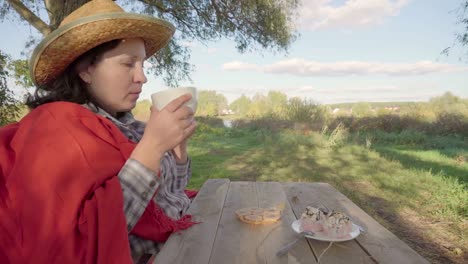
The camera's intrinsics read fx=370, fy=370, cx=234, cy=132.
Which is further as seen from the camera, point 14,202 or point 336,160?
point 336,160

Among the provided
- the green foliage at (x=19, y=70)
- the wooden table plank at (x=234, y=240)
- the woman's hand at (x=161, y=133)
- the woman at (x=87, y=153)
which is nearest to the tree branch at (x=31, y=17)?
the green foliage at (x=19, y=70)

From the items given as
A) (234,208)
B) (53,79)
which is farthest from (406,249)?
(53,79)

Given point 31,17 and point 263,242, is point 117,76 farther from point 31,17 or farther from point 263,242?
point 31,17

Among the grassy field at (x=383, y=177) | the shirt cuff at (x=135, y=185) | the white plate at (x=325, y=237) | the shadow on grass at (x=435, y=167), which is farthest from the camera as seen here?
the shadow on grass at (x=435, y=167)

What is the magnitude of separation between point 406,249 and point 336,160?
7.16 m

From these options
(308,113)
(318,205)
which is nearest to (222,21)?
(318,205)

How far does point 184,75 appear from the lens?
736 cm

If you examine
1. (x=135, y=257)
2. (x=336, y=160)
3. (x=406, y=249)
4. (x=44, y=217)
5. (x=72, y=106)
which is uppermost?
(x=72, y=106)

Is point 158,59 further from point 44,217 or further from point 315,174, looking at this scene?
point 44,217

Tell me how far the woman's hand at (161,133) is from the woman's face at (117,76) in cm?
27

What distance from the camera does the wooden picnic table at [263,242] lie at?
3.82ft

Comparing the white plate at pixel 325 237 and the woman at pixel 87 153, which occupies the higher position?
the woman at pixel 87 153

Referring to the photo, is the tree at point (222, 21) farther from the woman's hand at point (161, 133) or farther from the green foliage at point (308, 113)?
the green foliage at point (308, 113)

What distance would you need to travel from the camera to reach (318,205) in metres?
1.84
